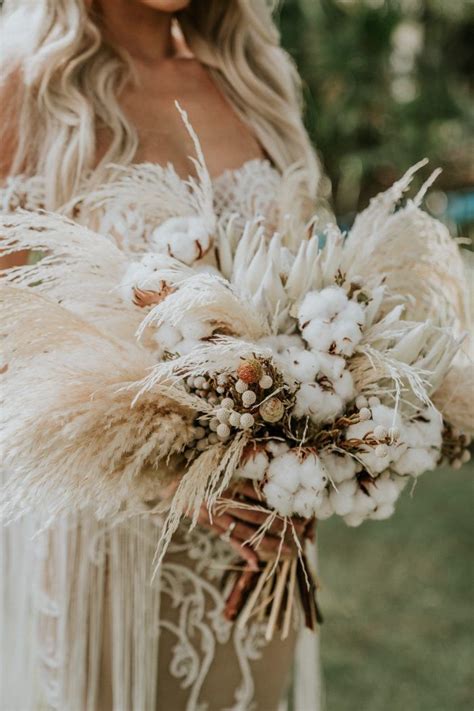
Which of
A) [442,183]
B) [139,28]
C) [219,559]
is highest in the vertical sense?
[139,28]

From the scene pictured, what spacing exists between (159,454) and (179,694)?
607 millimetres

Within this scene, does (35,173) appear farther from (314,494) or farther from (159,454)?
(314,494)

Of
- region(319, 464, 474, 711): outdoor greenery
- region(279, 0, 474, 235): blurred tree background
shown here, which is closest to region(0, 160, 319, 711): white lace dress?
region(319, 464, 474, 711): outdoor greenery

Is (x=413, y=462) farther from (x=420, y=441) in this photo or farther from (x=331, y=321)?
(x=331, y=321)

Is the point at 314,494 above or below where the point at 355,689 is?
above

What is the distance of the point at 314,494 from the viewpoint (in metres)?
1.30

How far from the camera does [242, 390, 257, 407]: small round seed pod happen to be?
4.04 ft

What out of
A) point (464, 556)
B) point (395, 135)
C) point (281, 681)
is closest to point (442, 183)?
point (395, 135)

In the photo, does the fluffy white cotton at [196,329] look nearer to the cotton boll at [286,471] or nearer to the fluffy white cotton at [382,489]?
the cotton boll at [286,471]

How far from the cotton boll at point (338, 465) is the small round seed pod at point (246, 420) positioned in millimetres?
150

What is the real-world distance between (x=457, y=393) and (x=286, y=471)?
0.36 m

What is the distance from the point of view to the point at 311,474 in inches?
50.8

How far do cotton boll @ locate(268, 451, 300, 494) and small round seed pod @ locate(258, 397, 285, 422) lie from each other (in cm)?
7

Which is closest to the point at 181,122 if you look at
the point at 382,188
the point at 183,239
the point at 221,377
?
the point at 183,239
